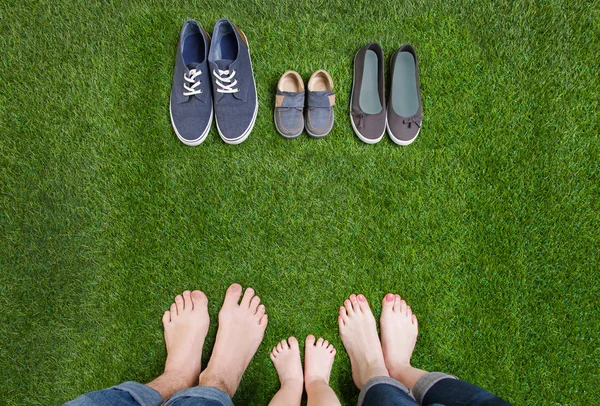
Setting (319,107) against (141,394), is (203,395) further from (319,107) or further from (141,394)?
(319,107)

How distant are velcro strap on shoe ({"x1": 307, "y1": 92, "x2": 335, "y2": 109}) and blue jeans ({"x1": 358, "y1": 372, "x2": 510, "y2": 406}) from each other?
3.71 feet

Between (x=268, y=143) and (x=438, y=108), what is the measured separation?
811 mm

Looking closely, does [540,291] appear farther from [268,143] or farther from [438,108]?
[268,143]

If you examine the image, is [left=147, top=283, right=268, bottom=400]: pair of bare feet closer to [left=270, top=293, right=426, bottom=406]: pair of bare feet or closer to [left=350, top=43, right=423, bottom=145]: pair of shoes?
[left=270, top=293, right=426, bottom=406]: pair of bare feet

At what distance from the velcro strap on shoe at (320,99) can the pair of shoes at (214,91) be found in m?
0.25

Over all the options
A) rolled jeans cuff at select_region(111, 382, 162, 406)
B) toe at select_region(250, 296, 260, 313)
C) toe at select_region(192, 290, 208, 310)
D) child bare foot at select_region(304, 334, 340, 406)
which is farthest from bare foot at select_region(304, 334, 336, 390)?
rolled jeans cuff at select_region(111, 382, 162, 406)

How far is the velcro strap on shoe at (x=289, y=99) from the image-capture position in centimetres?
159

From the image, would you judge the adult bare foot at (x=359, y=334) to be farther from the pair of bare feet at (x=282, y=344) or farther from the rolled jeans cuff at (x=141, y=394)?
the rolled jeans cuff at (x=141, y=394)

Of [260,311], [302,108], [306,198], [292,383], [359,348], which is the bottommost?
[292,383]

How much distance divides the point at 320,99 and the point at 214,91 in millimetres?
485

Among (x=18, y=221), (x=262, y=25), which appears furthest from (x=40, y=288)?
(x=262, y=25)

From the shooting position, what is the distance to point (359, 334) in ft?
5.24

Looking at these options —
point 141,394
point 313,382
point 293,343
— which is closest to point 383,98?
point 293,343

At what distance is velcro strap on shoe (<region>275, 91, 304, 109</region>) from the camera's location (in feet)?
5.23
